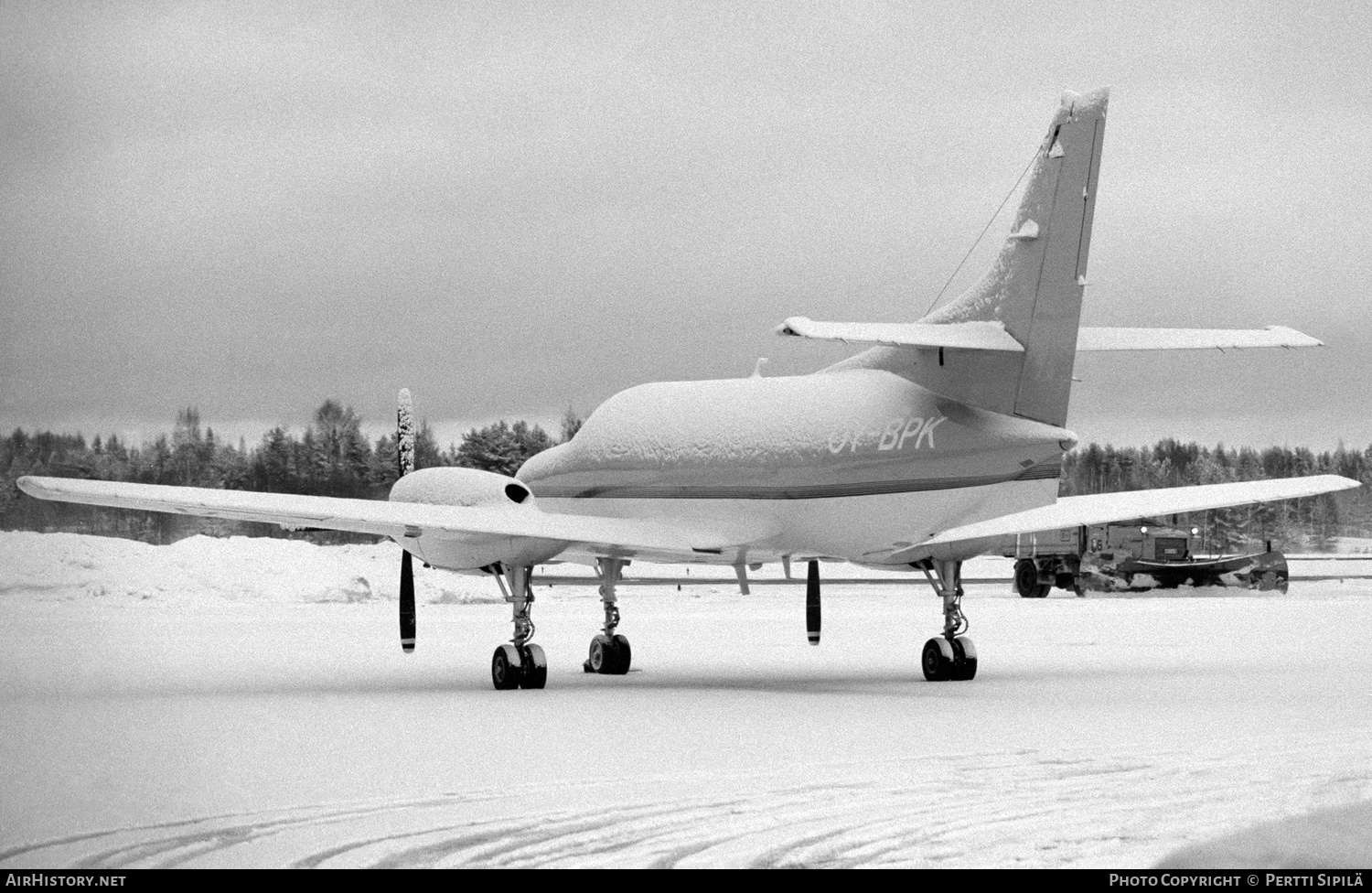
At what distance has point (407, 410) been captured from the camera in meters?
21.3

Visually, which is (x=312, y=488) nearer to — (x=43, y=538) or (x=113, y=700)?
(x=113, y=700)

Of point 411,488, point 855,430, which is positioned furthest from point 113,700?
point 855,430

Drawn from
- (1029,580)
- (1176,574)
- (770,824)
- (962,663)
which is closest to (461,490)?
(962,663)

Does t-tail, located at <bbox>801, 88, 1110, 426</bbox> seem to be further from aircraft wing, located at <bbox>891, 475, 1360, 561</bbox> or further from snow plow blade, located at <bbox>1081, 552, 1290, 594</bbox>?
snow plow blade, located at <bbox>1081, 552, 1290, 594</bbox>

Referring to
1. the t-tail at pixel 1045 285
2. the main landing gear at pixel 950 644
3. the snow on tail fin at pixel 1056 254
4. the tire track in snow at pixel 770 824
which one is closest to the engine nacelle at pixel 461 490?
the main landing gear at pixel 950 644

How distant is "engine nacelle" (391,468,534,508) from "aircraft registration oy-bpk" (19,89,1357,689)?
0.02 meters

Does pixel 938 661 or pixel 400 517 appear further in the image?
pixel 938 661

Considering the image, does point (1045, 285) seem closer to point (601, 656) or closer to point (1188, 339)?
point (1188, 339)

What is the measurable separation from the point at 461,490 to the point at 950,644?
6.37 meters

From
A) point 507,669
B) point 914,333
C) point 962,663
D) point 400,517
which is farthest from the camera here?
point 962,663

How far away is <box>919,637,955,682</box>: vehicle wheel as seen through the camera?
18578mm

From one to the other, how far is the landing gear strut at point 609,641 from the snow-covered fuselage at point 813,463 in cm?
78

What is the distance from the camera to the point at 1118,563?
48.9m

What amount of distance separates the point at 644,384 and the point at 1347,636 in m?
13.0
